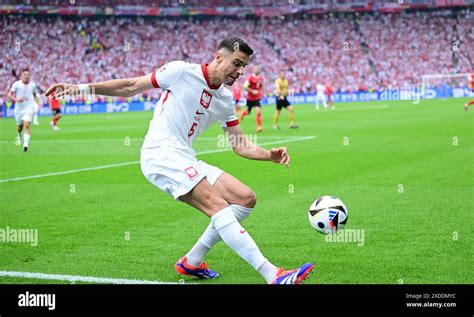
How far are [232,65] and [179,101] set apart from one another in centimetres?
61

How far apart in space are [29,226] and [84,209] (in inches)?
51.4

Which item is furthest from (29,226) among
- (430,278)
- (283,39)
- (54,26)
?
(283,39)

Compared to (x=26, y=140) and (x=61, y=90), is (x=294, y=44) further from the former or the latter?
(x=61, y=90)

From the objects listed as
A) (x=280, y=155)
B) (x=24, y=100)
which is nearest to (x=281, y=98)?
(x=24, y=100)

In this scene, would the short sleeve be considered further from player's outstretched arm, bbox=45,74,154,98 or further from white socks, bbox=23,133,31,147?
white socks, bbox=23,133,31,147

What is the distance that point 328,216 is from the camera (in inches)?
275

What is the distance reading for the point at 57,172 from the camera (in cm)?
1488

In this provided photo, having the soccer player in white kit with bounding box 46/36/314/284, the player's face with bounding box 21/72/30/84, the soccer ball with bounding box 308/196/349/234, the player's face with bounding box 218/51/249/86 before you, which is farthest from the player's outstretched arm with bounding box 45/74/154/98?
the player's face with bounding box 21/72/30/84

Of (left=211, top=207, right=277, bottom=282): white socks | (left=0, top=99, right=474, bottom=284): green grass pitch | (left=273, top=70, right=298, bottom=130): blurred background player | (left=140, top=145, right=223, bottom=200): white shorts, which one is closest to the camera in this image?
(left=211, top=207, right=277, bottom=282): white socks

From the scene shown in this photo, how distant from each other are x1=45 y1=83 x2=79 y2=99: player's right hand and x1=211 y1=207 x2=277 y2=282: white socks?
1.70 meters

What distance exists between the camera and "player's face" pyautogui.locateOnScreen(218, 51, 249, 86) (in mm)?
5809

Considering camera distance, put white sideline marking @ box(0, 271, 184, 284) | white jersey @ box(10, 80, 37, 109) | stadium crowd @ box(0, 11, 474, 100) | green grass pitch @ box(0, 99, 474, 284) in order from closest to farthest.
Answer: white sideline marking @ box(0, 271, 184, 284)
green grass pitch @ box(0, 99, 474, 284)
white jersey @ box(10, 80, 37, 109)
stadium crowd @ box(0, 11, 474, 100)

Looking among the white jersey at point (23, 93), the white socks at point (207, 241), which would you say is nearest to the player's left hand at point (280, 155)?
the white socks at point (207, 241)
